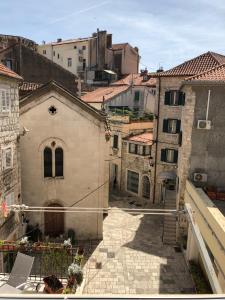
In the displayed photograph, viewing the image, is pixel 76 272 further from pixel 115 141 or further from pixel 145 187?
pixel 115 141

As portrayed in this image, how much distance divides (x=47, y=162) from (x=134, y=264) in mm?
9483

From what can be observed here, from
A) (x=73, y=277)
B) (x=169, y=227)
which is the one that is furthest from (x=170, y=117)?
(x=73, y=277)

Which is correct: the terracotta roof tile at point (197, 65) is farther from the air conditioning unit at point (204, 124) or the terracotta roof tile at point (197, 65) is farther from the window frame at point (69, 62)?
the window frame at point (69, 62)

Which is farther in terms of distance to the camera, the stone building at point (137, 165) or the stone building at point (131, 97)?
the stone building at point (131, 97)

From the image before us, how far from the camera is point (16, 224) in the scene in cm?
1823

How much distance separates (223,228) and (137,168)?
70.7 ft

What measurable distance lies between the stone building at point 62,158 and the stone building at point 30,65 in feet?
36.2

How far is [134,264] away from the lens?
61.3 feet

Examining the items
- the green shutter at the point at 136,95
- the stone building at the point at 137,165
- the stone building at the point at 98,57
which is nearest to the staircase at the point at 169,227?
the stone building at the point at 137,165

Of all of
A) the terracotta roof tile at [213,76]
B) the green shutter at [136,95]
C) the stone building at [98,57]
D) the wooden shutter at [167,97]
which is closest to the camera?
the terracotta roof tile at [213,76]

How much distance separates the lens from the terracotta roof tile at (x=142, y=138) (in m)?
29.8

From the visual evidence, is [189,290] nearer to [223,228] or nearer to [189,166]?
[189,166]

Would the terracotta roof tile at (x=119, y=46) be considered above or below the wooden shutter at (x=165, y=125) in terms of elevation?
above

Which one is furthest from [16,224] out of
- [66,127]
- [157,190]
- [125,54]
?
[125,54]
